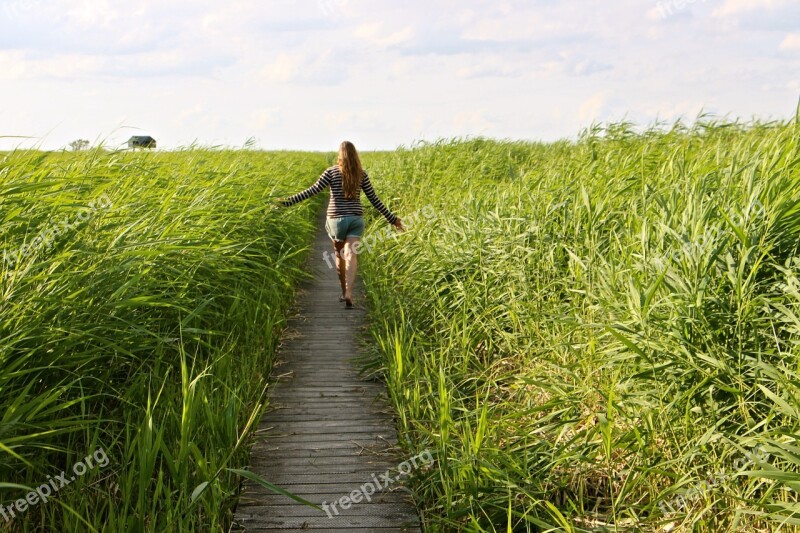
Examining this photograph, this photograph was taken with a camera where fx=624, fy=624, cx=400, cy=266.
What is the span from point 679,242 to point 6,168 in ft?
16.3

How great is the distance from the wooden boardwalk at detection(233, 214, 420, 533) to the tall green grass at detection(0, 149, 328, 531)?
0.62 ft

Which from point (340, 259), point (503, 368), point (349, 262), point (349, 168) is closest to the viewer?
point (503, 368)

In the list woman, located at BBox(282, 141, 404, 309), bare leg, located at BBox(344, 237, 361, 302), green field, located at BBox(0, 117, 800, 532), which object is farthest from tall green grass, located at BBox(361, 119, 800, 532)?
woman, located at BBox(282, 141, 404, 309)

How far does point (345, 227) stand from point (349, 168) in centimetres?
71

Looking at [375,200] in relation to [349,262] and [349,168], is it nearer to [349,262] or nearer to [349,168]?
[349,168]

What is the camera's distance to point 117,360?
4.16 m

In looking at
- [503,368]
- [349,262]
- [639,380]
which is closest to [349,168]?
[349,262]

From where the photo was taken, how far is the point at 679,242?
12.6 ft

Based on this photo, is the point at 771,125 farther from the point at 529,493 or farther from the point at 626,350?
the point at 529,493

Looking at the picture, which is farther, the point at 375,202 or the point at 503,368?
the point at 375,202

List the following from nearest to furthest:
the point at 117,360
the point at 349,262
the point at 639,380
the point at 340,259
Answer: the point at 639,380 < the point at 117,360 < the point at 349,262 < the point at 340,259

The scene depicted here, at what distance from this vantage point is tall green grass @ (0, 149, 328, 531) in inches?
128

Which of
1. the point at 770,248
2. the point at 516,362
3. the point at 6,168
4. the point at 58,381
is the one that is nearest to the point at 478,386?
the point at 516,362

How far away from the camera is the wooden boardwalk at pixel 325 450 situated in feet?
11.4
